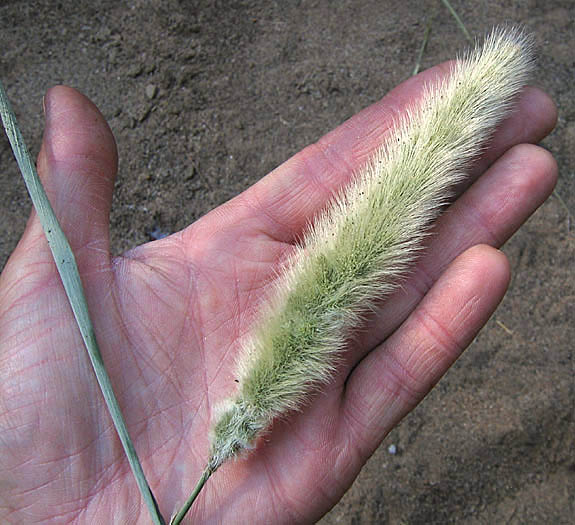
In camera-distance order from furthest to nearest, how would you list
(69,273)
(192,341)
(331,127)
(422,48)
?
(422,48), (331,127), (192,341), (69,273)

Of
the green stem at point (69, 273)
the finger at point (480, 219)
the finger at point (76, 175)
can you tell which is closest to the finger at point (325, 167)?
the finger at point (480, 219)

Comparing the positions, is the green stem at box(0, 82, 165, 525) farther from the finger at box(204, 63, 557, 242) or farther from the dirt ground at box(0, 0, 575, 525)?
the dirt ground at box(0, 0, 575, 525)

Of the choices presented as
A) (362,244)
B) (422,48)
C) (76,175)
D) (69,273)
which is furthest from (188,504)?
(422,48)

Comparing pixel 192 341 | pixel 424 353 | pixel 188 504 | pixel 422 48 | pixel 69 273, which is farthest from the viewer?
pixel 422 48

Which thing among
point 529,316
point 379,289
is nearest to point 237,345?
point 379,289

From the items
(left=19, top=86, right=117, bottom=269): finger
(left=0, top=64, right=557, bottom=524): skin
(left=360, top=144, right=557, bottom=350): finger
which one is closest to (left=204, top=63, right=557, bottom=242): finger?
(left=0, top=64, right=557, bottom=524): skin

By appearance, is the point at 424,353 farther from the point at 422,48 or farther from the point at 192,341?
the point at 422,48
